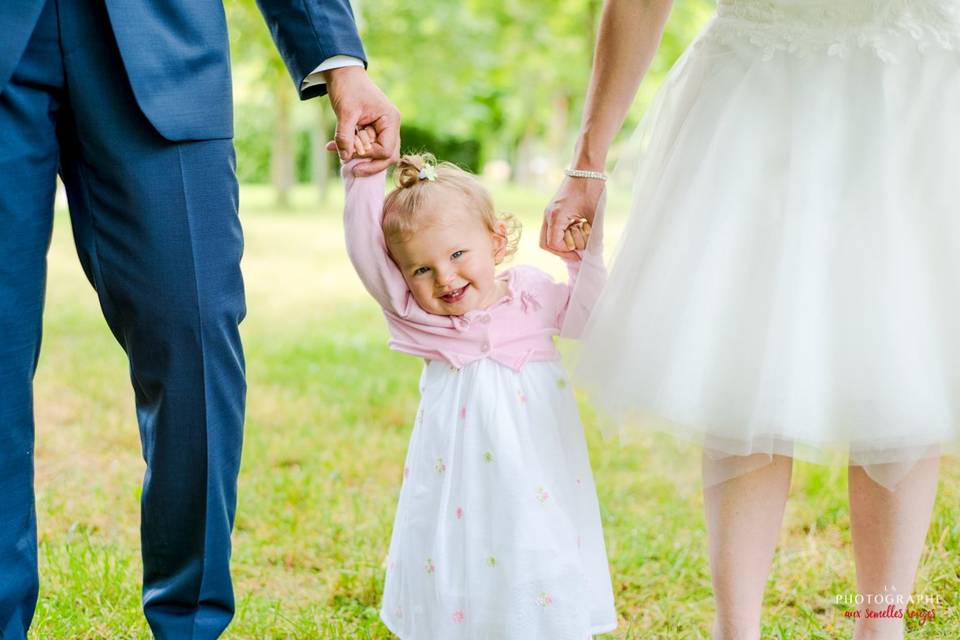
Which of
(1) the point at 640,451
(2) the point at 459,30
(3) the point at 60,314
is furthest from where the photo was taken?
(2) the point at 459,30

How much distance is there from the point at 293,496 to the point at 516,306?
1497mm

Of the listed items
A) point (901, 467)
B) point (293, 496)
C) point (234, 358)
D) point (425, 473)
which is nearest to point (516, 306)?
point (425, 473)

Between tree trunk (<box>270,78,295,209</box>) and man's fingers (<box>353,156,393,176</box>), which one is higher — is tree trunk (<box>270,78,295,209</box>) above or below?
below

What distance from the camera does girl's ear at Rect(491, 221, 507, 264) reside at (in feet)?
7.18

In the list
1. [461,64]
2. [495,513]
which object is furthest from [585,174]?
[461,64]

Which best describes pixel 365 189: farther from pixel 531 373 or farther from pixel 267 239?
pixel 267 239

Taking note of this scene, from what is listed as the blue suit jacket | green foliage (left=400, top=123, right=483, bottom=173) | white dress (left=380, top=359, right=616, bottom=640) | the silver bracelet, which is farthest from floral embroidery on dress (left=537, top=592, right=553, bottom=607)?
green foliage (left=400, top=123, right=483, bottom=173)

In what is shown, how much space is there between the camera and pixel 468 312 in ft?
6.98

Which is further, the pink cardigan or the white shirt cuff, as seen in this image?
the pink cardigan

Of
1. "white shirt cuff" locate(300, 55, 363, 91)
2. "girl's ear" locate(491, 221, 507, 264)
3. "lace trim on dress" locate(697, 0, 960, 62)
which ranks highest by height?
"lace trim on dress" locate(697, 0, 960, 62)

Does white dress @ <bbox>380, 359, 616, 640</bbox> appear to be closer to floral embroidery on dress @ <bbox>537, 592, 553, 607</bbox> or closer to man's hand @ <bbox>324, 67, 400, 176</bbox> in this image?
floral embroidery on dress @ <bbox>537, 592, 553, 607</bbox>

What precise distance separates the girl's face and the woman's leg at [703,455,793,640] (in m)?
0.55

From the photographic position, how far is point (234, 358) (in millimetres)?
1935

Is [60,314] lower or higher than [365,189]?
lower
